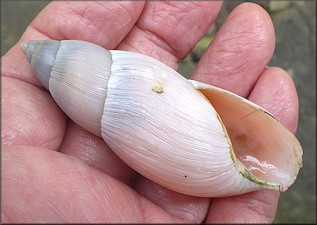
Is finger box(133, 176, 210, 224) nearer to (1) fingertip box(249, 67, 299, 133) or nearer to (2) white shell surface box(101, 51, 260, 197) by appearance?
(2) white shell surface box(101, 51, 260, 197)

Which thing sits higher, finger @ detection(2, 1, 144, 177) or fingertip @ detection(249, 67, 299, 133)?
finger @ detection(2, 1, 144, 177)

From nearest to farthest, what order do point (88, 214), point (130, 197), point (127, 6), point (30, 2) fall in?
point (88, 214) → point (130, 197) → point (127, 6) → point (30, 2)

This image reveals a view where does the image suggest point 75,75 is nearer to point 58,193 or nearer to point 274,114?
point 58,193

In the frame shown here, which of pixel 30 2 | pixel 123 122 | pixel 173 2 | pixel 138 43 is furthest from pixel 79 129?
pixel 30 2

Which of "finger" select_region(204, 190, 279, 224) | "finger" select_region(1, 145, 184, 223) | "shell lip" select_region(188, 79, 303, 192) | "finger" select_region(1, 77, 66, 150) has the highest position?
"finger" select_region(1, 77, 66, 150)

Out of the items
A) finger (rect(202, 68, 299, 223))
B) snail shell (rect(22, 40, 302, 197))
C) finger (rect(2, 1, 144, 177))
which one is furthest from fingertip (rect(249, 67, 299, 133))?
finger (rect(2, 1, 144, 177))

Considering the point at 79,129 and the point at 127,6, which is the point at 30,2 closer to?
the point at 127,6
